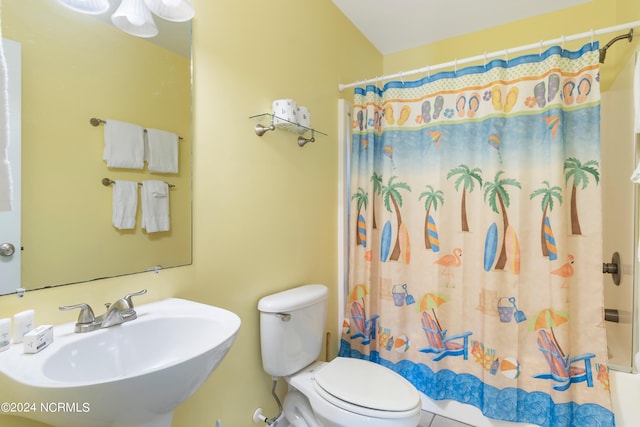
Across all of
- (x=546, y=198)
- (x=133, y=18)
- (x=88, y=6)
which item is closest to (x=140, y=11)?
(x=133, y=18)

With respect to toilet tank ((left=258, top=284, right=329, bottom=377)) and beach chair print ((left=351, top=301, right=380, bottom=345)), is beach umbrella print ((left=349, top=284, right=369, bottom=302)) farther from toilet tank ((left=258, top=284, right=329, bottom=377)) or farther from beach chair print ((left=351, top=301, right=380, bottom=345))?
toilet tank ((left=258, top=284, right=329, bottom=377))

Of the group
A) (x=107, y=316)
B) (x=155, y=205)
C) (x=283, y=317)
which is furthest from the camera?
(x=283, y=317)

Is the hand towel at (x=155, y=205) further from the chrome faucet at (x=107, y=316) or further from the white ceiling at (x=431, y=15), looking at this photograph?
the white ceiling at (x=431, y=15)

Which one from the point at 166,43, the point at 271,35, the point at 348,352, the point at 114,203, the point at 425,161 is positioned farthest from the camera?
the point at 348,352

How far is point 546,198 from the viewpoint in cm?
147

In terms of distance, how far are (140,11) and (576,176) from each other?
1.89 m

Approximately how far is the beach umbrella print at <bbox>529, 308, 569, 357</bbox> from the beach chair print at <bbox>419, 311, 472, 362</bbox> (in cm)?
31

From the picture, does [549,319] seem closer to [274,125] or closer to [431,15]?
[274,125]

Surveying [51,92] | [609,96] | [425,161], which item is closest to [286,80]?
[425,161]

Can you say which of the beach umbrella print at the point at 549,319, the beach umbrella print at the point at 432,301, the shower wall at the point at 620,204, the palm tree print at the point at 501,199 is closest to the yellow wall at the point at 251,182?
the shower wall at the point at 620,204

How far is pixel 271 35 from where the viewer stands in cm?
151

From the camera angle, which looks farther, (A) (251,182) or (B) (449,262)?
(B) (449,262)

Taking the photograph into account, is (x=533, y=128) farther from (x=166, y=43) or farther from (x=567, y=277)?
(x=166, y=43)

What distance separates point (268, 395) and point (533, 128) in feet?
6.08
